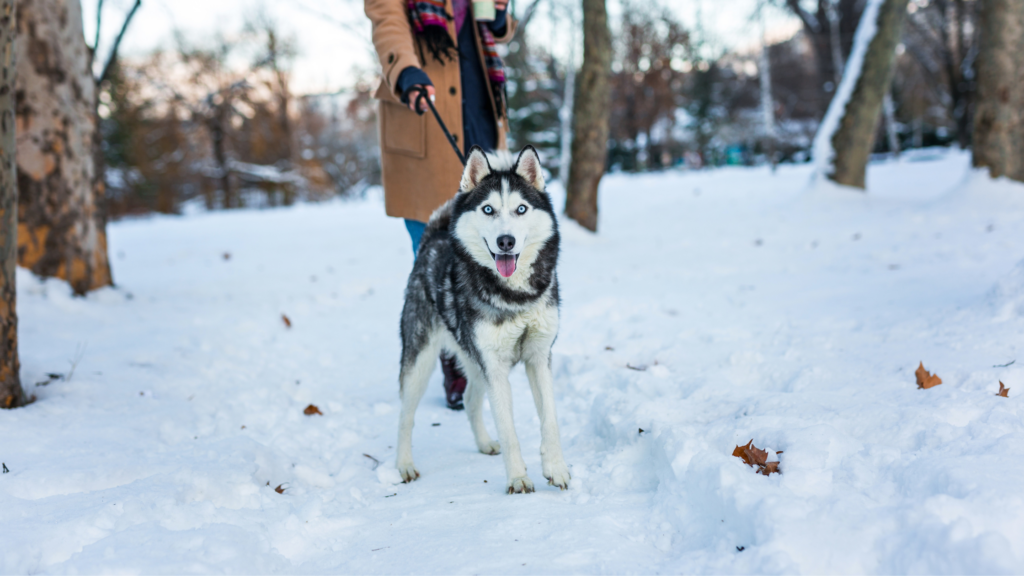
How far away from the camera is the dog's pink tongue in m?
2.43

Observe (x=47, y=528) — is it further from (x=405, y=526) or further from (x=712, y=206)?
(x=712, y=206)

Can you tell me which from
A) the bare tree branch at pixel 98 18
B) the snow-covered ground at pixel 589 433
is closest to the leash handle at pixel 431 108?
the snow-covered ground at pixel 589 433

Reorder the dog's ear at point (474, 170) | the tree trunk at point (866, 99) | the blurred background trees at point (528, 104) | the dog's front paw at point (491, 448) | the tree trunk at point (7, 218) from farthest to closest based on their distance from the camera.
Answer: the blurred background trees at point (528, 104), the tree trunk at point (866, 99), the dog's front paw at point (491, 448), the tree trunk at point (7, 218), the dog's ear at point (474, 170)

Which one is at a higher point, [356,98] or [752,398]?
[356,98]

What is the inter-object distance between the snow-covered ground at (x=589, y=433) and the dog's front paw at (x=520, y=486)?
0.08 m

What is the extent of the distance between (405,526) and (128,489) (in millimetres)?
1057

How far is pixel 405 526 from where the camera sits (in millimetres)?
2281

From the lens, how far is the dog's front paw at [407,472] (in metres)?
2.81

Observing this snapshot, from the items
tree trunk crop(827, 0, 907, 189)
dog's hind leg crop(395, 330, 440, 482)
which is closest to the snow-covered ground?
dog's hind leg crop(395, 330, 440, 482)

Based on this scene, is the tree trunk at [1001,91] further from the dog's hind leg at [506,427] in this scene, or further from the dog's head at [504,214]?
the dog's hind leg at [506,427]

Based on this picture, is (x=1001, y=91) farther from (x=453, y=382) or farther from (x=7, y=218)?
(x=7, y=218)

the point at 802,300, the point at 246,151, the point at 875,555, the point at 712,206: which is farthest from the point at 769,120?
the point at 246,151

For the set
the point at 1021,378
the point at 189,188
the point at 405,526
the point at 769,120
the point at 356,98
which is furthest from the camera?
the point at 189,188

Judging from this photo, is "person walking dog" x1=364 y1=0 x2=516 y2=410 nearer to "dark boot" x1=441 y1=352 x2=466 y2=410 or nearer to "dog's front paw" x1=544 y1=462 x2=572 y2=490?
"dark boot" x1=441 y1=352 x2=466 y2=410
